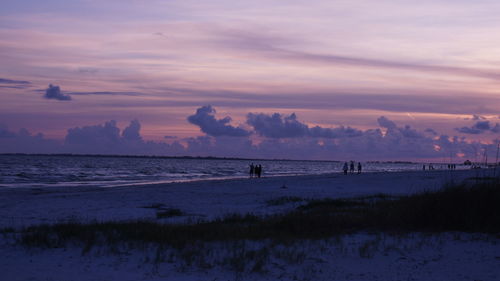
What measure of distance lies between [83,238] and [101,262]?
1814mm

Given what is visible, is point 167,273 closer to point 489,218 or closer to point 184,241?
point 184,241

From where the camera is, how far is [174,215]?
19.1 m

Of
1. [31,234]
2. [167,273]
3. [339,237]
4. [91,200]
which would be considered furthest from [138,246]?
[91,200]

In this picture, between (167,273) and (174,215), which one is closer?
(167,273)

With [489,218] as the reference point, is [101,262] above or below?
below

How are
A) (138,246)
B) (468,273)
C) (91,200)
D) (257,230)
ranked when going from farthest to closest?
1. (91,200)
2. (257,230)
3. (138,246)
4. (468,273)

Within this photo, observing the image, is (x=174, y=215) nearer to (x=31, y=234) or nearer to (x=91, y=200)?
(x=31, y=234)

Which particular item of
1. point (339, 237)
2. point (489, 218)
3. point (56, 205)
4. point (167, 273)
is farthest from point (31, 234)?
point (56, 205)

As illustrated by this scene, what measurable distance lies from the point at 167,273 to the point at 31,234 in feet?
14.2

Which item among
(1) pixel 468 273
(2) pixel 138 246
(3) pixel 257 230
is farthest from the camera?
(3) pixel 257 230

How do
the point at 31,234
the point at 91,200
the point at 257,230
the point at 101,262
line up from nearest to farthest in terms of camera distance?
the point at 101,262 < the point at 31,234 < the point at 257,230 < the point at 91,200

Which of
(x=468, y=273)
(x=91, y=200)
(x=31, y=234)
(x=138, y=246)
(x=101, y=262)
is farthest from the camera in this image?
(x=91, y=200)

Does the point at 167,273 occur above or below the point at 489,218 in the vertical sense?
below

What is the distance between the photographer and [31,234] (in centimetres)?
1198
